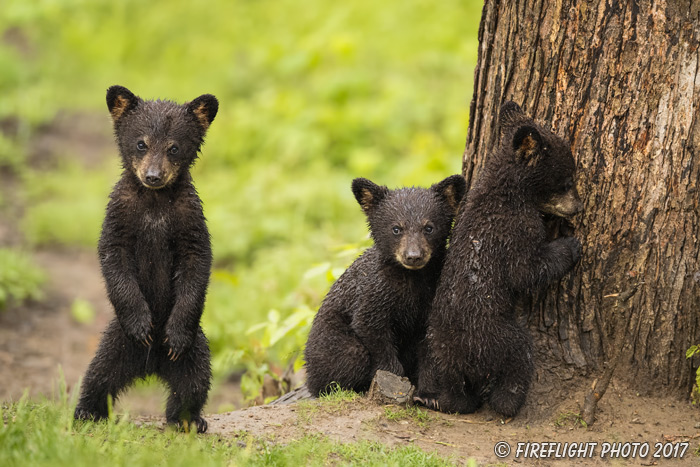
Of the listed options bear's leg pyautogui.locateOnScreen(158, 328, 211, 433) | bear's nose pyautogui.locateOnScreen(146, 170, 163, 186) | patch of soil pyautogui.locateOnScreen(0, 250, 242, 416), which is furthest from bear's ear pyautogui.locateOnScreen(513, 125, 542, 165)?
patch of soil pyautogui.locateOnScreen(0, 250, 242, 416)

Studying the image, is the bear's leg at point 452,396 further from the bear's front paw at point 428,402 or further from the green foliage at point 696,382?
the green foliage at point 696,382

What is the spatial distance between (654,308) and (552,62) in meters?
1.64

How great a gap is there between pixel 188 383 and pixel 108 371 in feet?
1.61

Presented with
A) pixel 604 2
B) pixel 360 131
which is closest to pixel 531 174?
pixel 604 2

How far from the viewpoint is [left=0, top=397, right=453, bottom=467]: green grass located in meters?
3.58

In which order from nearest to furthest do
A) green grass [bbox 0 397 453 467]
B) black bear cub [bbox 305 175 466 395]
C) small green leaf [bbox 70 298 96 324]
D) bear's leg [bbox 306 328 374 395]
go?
1. green grass [bbox 0 397 453 467]
2. black bear cub [bbox 305 175 466 395]
3. bear's leg [bbox 306 328 374 395]
4. small green leaf [bbox 70 298 96 324]

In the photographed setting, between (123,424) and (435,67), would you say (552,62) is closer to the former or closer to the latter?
(123,424)

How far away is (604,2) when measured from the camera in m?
4.80

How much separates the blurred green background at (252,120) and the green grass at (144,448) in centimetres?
207

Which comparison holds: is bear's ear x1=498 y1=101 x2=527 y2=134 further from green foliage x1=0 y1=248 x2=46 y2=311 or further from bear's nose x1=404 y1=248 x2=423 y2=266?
green foliage x1=0 y1=248 x2=46 y2=311

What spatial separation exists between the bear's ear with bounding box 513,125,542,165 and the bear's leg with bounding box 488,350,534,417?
119cm

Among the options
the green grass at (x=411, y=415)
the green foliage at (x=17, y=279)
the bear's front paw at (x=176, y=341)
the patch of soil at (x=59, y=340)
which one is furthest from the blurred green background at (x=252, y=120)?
the bear's front paw at (x=176, y=341)

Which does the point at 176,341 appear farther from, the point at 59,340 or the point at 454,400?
the point at 59,340

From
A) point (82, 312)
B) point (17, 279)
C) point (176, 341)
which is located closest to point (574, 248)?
point (176, 341)
